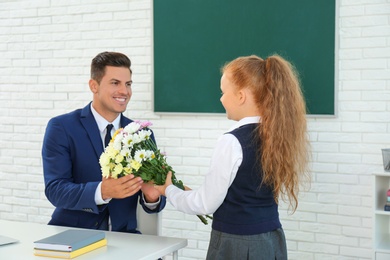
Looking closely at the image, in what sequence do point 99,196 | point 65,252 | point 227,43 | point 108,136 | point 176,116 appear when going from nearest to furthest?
1. point 65,252
2. point 99,196
3. point 108,136
4. point 227,43
5. point 176,116

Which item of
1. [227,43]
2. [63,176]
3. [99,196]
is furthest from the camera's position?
[227,43]

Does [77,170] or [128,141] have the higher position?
[128,141]

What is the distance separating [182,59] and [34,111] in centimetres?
142

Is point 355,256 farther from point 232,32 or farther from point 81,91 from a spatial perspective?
point 81,91

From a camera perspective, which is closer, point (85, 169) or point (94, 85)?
point (85, 169)

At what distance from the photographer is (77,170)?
3.11 m

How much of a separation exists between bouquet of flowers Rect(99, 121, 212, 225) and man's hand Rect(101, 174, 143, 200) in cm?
3

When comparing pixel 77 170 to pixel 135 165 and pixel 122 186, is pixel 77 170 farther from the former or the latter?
pixel 135 165

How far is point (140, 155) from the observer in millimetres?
2641

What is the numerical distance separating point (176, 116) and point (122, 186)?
198 cm

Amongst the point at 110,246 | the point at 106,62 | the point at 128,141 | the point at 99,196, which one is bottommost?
the point at 110,246

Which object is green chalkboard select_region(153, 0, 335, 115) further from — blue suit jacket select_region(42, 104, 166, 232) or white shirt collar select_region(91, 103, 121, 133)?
blue suit jacket select_region(42, 104, 166, 232)

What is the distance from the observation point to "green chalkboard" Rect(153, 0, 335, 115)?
4.10m

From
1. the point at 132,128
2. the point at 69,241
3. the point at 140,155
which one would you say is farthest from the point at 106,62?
the point at 69,241
